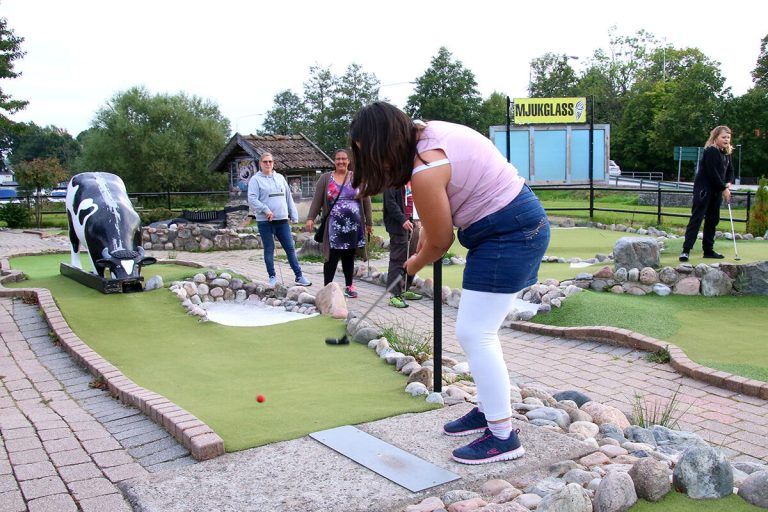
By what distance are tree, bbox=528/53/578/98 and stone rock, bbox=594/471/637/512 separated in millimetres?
55515

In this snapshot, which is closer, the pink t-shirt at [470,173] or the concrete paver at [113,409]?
the pink t-shirt at [470,173]

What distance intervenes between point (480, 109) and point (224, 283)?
139 feet

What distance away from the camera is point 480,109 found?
48.6 meters

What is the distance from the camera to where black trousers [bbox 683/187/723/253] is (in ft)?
27.7

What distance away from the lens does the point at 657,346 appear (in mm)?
5691

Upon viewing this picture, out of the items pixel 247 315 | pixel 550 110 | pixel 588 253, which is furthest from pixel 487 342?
pixel 550 110

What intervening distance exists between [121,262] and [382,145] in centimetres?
591

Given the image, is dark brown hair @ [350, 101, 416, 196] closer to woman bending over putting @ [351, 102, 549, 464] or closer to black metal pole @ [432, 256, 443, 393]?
woman bending over putting @ [351, 102, 549, 464]

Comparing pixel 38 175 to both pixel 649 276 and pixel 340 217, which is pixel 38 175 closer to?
pixel 340 217

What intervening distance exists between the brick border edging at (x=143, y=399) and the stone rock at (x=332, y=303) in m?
2.16

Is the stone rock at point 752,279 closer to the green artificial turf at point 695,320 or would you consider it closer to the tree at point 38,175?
the green artificial turf at point 695,320

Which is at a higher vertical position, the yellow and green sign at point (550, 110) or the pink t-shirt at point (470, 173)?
the yellow and green sign at point (550, 110)

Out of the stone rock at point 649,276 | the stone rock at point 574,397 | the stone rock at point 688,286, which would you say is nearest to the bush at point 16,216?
the stone rock at point 649,276

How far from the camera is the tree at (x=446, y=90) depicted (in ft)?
155
